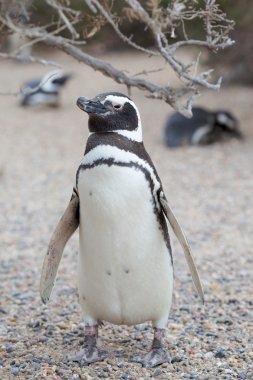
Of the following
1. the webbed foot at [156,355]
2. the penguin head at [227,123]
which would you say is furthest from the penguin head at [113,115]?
the penguin head at [227,123]

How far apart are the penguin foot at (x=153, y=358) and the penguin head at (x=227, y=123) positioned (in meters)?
5.17

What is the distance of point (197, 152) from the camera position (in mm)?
7461

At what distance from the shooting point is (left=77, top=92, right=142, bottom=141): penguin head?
7.91 feet

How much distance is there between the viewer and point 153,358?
8.75 ft

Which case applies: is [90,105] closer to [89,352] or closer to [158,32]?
[158,32]

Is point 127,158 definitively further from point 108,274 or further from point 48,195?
point 48,195

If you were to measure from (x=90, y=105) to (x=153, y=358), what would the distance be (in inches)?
37.4

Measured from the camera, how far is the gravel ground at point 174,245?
9.02ft

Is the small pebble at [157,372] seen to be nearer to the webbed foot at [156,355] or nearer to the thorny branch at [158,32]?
the webbed foot at [156,355]

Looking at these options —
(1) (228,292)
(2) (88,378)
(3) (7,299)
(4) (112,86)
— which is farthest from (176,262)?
(4) (112,86)

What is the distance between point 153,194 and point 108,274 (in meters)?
0.32

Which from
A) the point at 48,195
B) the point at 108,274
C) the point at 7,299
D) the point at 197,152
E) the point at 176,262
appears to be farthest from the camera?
the point at 197,152

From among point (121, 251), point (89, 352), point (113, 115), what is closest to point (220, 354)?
point (89, 352)

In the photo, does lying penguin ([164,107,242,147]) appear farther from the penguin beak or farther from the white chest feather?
the penguin beak
